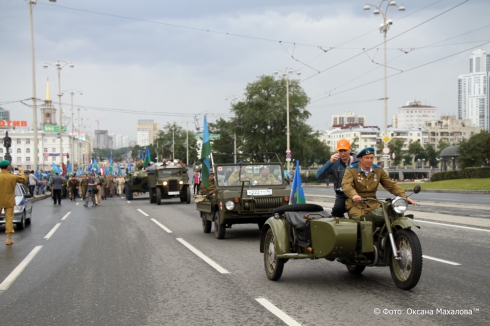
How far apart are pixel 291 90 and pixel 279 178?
68.0m

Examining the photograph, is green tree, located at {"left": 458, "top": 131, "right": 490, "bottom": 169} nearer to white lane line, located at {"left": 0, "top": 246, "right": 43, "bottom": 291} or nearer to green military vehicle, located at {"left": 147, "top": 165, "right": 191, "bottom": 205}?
green military vehicle, located at {"left": 147, "top": 165, "right": 191, "bottom": 205}

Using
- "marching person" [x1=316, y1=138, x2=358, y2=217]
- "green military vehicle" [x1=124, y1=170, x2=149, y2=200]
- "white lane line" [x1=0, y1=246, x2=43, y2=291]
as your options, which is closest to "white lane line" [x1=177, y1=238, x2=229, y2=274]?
"marching person" [x1=316, y1=138, x2=358, y2=217]

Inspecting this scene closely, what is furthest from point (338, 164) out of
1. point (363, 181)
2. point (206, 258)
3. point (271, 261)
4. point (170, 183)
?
point (170, 183)

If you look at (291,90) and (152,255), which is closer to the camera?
(152,255)

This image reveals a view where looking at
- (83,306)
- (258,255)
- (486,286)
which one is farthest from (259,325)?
(258,255)

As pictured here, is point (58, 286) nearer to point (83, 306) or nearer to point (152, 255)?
point (83, 306)

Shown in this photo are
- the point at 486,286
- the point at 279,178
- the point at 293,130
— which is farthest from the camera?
the point at 293,130

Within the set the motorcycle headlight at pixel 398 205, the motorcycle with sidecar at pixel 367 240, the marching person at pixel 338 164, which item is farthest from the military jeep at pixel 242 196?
Result: the motorcycle headlight at pixel 398 205

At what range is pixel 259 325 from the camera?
226 inches

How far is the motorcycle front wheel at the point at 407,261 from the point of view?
659 cm

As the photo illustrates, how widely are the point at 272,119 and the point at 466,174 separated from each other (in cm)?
3783

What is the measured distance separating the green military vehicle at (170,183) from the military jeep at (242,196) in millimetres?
16055

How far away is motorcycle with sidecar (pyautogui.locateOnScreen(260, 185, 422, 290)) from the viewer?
6785 millimetres

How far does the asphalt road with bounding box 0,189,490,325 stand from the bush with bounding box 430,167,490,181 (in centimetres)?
3542
